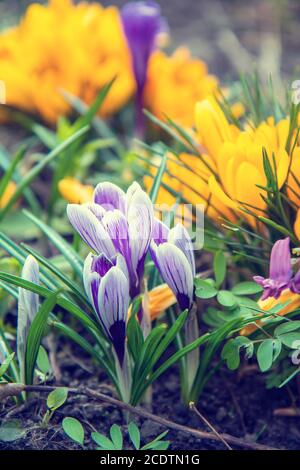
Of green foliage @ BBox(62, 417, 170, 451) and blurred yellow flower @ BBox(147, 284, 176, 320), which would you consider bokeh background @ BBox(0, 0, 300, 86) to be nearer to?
blurred yellow flower @ BBox(147, 284, 176, 320)

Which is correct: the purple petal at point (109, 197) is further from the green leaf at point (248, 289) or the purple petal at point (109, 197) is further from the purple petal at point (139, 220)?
the green leaf at point (248, 289)

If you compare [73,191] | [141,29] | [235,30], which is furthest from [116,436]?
[235,30]

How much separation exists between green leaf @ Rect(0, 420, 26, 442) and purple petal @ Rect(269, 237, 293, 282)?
0.44 metres

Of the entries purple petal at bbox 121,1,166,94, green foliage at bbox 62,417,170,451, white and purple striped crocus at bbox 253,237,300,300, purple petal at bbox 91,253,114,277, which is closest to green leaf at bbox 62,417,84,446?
green foliage at bbox 62,417,170,451

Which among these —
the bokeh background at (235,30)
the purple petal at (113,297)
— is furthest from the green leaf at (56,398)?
the bokeh background at (235,30)

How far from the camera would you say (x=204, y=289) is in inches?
44.2

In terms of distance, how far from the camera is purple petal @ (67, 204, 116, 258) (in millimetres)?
1003

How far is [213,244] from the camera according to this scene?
4.06 ft

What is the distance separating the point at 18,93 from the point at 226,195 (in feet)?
3.21

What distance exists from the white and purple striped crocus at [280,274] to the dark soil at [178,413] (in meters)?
0.26

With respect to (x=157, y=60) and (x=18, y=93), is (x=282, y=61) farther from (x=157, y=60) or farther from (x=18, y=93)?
(x=18, y=93)

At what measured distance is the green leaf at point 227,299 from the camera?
3.65 ft

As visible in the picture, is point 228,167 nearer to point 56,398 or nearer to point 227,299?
point 227,299

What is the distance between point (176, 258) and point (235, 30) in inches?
83.0
